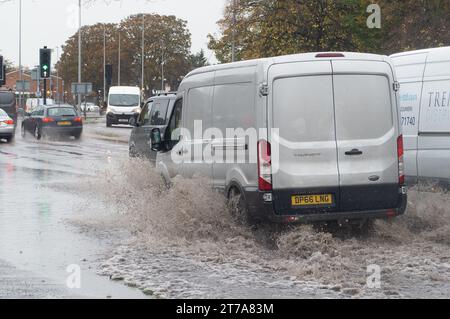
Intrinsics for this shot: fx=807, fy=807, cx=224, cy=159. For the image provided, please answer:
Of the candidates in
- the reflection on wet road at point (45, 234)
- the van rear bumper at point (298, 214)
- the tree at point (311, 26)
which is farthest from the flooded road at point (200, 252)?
the tree at point (311, 26)

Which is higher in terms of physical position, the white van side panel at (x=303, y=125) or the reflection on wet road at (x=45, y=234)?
the white van side panel at (x=303, y=125)

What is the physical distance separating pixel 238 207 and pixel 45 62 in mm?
36235

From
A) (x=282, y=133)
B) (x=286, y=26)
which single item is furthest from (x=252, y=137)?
(x=286, y=26)

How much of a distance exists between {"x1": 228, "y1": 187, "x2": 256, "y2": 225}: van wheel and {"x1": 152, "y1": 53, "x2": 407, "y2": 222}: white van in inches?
1.0

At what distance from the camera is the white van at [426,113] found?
11.0 meters

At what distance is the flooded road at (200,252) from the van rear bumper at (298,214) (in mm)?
164

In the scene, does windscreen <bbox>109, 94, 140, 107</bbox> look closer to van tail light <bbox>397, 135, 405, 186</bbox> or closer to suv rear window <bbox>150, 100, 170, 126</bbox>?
suv rear window <bbox>150, 100, 170, 126</bbox>

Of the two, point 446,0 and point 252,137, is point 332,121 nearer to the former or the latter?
point 252,137

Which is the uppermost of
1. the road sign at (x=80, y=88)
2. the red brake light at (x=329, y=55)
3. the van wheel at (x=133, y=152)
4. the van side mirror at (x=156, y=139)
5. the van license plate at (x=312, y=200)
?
the road sign at (x=80, y=88)

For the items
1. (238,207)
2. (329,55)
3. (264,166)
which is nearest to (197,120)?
(238,207)

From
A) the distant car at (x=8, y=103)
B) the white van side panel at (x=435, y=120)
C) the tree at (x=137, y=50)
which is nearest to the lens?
the white van side panel at (x=435, y=120)

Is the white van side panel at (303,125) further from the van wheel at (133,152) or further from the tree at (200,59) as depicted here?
the tree at (200,59)

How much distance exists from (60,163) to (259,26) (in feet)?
53.5

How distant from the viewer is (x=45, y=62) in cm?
4400
